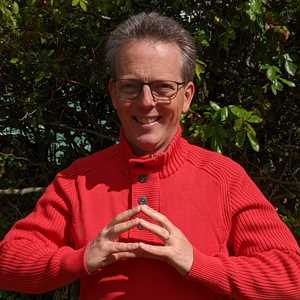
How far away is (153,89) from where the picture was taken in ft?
5.75

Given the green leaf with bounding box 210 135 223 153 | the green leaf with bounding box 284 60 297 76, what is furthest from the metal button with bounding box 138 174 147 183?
the green leaf with bounding box 284 60 297 76

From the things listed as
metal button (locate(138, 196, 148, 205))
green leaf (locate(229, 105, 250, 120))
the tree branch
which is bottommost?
the tree branch

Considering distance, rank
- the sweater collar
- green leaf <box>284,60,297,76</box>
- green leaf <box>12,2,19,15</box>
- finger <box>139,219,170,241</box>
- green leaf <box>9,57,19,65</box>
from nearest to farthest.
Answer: finger <box>139,219,170,241</box>
the sweater collar
green leaf <box>284,60,297,76</box>
green leaf <box>12,2,19,15</box>
green leaf <box>9,57,19,65</box>

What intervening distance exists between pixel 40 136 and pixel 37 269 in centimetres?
196

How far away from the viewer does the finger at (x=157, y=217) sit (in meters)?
1.65

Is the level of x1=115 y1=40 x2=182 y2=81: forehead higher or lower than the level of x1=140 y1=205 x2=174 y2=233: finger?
higher

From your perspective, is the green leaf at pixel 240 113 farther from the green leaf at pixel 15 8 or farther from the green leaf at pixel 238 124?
the green leaf at pixel 15 8

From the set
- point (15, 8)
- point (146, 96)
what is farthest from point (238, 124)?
point (15, 8)

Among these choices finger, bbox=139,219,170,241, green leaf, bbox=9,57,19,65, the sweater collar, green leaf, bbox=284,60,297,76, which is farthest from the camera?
green leaf, bbox=9,57,19,65

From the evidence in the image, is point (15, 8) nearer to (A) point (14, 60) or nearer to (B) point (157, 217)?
(A) point (14, 60)

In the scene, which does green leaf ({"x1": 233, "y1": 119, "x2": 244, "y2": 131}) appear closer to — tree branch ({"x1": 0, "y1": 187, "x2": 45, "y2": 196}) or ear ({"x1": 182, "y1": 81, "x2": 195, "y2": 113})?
ear ({"x1": 182, "y1": 81, "x2": 195, "y2": 113})

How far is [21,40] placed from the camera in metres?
3.10

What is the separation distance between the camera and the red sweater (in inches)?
67.5

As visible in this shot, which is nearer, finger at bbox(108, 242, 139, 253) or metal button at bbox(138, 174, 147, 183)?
finger at bbox(108, 242, 139, 253)
